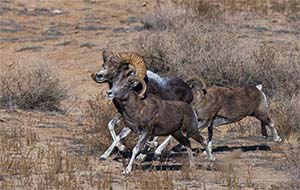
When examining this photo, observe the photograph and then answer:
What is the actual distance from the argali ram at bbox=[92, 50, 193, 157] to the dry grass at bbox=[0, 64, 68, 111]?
15.1 feet

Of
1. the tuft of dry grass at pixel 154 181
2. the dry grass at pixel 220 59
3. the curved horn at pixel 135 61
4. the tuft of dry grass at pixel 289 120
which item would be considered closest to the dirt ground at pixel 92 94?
the tuft of dry grass at pixel 154 181

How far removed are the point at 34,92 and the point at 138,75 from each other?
645 cm

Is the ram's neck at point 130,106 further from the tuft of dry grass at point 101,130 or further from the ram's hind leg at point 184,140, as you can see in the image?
the tuft of dry grass at point 101,130

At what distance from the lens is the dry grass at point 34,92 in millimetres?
20000

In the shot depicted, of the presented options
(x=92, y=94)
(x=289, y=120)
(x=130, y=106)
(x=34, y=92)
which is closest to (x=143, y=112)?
(x=130, y=106)

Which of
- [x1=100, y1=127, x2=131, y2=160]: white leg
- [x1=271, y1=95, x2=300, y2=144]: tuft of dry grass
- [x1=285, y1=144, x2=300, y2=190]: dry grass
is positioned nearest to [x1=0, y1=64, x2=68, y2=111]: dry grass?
[x1=271, y1=95, x2=300, y2=144]: tuft of dry grass

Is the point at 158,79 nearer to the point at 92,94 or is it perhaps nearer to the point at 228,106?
the point at 228,106

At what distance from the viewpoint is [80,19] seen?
3303 cm

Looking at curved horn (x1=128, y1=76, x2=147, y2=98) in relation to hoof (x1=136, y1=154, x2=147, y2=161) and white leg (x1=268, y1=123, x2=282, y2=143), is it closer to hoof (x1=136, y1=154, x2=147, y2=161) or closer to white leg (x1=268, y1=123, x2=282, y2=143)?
hoof (x1=136, y1=154, x2=147, y2=161)

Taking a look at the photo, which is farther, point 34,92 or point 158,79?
point 34,92

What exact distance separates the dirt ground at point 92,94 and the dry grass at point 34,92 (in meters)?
0.42

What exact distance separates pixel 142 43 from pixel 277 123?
26.7 ft

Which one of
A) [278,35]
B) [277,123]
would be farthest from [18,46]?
[277,123]

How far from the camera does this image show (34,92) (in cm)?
2014
